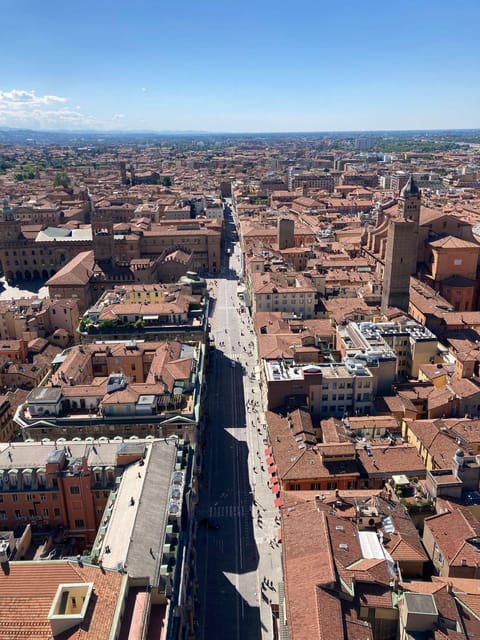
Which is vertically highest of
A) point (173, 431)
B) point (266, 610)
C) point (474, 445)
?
point (173, 431)

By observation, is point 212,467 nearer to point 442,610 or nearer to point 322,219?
point 442,610

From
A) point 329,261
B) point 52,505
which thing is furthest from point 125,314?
point 329,261

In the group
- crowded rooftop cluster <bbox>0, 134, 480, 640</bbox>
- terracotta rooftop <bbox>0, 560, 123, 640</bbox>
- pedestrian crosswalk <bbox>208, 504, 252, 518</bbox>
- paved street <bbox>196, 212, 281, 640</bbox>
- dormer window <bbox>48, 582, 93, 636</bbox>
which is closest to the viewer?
dormer window <bbox>48, 582, 93, 636</bbox>

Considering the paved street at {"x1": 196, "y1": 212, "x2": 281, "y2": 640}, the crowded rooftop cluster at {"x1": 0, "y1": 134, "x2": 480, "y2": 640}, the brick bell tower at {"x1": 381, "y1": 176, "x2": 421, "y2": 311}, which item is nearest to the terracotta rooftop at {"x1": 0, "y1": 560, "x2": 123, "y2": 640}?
the crowded rooftop cluster at {"x1": 0, "y1": 134, "x2": 480, "y2": 640}

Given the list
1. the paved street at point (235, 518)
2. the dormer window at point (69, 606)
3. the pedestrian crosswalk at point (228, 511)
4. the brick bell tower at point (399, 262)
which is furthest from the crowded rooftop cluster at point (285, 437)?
the pedestrian crosswalk at point (228, 511)

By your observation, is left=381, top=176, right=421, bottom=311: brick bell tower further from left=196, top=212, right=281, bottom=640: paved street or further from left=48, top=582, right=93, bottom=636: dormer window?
left=48, top=582, right=93, bottom=636: dormer window

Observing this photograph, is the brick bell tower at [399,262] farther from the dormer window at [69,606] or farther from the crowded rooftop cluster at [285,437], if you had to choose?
the dormer window at [69,606]

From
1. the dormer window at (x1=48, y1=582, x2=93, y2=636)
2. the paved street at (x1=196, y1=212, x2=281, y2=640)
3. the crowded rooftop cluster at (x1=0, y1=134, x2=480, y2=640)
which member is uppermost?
the dormer window at (x1=48, y1=582, x2=93, y2=636)
